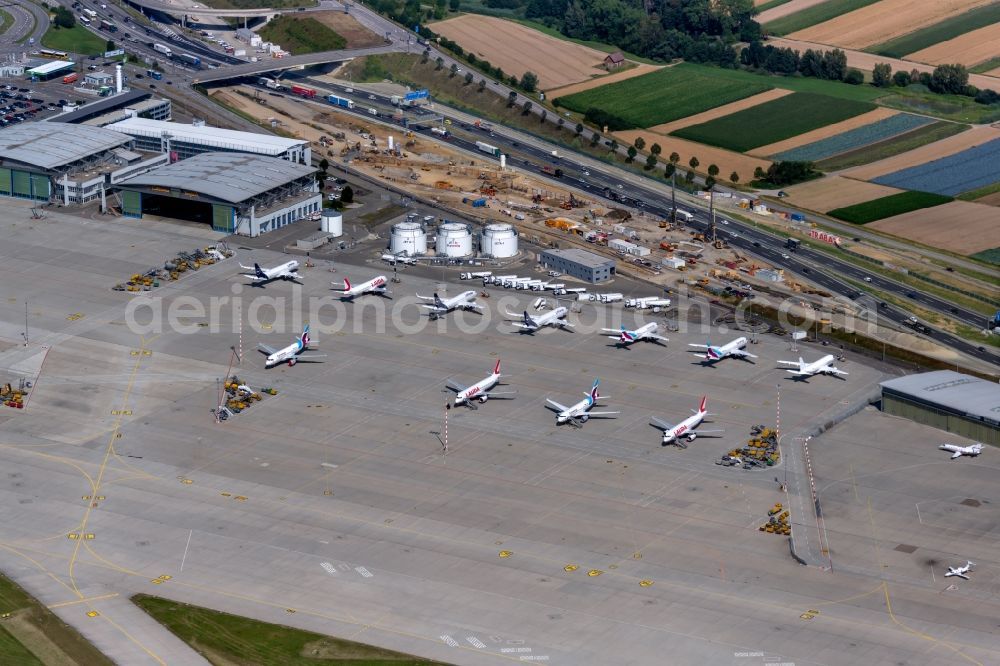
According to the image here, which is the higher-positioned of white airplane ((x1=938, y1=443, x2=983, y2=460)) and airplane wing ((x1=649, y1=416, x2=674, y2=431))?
white airplane ((x1=938, y1=443, x2=983, y2=460))

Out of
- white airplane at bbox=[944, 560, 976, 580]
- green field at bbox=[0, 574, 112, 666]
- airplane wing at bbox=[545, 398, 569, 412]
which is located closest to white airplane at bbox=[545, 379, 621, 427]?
airplane wing at bbox=[545, 398, 569, 412]

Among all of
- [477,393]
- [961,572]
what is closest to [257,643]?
[477,393]

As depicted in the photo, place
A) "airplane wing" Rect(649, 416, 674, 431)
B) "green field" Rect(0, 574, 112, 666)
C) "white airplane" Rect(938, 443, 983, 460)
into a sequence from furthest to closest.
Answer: "airplane wing" Rect(649, 416, 674, 431) → "white airplane" Rect(938, 443, 983, 460) → "green field" Rect(0, 574, 112, 666)

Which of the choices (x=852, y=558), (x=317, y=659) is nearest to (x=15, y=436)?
(x=317, y=659)

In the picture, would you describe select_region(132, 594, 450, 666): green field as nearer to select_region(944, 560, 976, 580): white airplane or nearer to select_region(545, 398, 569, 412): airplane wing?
select_region(944, 560, 976, 580): white airplane

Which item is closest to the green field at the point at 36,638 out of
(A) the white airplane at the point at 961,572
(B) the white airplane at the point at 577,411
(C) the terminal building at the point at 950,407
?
(B) the white airplane at the point at 577,411

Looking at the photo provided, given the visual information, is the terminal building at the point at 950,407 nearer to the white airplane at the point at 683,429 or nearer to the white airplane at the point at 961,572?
the white airplane at the point at 683,429

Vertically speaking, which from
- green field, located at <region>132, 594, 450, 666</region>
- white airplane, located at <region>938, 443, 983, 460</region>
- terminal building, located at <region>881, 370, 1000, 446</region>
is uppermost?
terminal building, located at <region>881, 370, 1000, 446</region>
